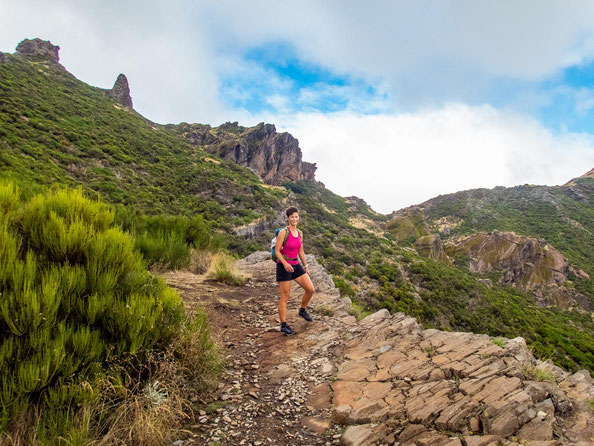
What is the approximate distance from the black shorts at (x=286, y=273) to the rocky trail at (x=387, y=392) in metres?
1.06

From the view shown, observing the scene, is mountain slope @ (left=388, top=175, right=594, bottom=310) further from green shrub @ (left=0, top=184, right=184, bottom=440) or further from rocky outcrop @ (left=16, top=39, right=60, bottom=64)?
rocky outcrop @ (left=16, top=39, right=60, bottom=64)

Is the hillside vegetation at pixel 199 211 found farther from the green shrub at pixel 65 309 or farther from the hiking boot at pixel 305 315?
the green shrub at pixel 65 309

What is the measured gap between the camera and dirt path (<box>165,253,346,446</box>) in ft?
8.17

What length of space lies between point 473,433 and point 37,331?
3407 millimetres

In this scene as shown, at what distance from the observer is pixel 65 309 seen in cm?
226

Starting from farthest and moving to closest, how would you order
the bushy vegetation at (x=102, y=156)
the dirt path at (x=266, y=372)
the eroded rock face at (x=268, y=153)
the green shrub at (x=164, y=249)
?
the eroded rock face at (x=268, y=153)
the bushy vegetation at (x=102, y=156)
the green shrub at (x=164, y=249)
the dirt path at (x=266, y=372)

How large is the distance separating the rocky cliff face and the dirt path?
2704 inches

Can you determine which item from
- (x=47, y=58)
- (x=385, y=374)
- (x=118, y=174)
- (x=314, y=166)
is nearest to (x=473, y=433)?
(x=385, y=374)

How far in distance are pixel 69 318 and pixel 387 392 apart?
320 centimetres

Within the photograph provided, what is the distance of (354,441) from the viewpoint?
2357 mm

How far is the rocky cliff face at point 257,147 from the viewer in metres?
73.8

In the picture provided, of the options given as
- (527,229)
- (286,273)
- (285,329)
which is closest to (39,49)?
(286,273)

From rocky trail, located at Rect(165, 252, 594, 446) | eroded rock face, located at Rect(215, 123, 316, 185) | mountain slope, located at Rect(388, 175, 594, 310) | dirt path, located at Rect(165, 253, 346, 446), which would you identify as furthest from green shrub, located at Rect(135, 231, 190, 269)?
eroded rock face, located at Rect(215, 123, 316, 185)

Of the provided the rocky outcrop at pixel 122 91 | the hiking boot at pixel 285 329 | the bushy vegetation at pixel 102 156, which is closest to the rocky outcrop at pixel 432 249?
the bushy vegetation at pixel 102 156
